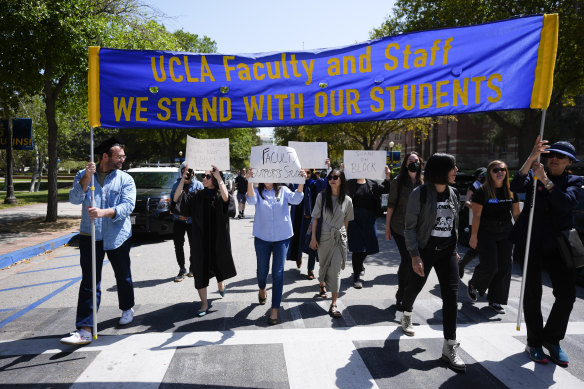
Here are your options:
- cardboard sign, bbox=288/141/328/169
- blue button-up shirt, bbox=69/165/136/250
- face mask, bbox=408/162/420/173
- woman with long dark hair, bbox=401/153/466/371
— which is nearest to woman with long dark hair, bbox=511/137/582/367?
woman with long dark hair, bbox=401/153/466/371

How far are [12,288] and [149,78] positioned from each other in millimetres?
4178

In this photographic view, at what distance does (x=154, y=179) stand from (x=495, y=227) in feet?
31.0

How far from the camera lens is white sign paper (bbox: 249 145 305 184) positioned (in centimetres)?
452

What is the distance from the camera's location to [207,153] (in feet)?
15.3

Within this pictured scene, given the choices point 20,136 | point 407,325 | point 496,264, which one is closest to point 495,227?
point 496,264

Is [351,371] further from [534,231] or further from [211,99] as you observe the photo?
[211,99]

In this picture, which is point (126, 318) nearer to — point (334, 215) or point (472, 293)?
→ point (334, 215)

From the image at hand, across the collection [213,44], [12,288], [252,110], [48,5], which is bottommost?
[12,288]

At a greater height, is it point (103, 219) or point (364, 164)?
point (364, 164)

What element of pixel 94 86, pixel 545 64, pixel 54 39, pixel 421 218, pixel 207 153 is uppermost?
pixel 54 39

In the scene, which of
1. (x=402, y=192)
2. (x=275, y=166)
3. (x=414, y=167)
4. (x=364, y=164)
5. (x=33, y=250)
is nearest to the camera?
(x=275, y=166)

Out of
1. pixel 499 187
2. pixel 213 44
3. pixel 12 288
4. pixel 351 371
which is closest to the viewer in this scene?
pixel 351 371

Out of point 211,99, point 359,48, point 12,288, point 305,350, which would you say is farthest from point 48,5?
point 305,350

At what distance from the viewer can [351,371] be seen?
3.47 meters
